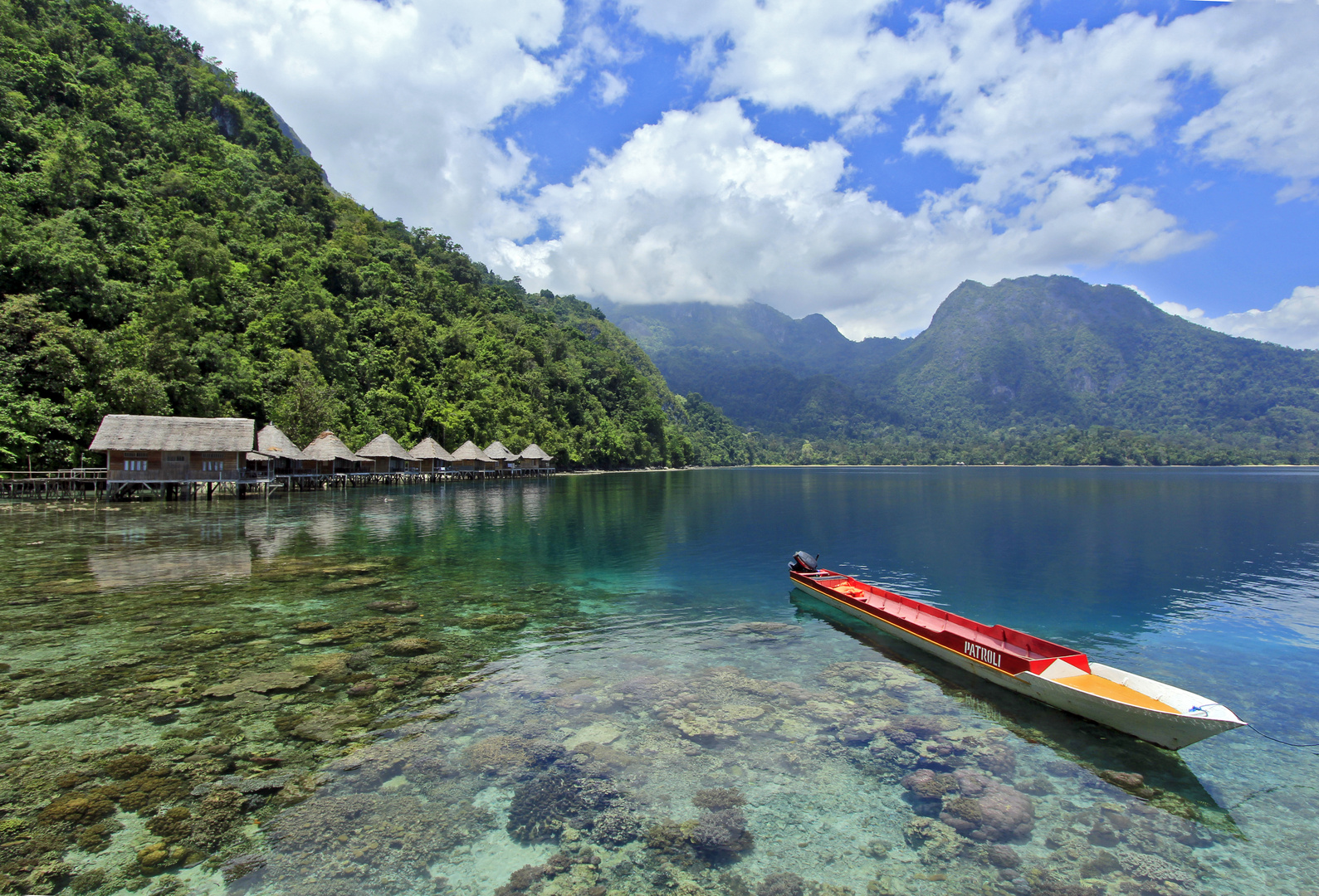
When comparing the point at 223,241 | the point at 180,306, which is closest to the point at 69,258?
the point at 180,306

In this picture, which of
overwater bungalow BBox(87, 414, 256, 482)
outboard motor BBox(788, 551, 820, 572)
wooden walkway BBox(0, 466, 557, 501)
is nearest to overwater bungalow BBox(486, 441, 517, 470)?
wooden walkway BBox(0, 466, 557, 501)

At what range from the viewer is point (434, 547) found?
21281 mm

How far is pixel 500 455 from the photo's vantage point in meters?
64.1

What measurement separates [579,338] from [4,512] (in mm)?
82966

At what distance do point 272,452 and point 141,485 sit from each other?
7.24 metres

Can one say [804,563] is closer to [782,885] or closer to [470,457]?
[782,885]

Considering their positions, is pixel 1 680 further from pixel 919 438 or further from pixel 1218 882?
pixel 919 438

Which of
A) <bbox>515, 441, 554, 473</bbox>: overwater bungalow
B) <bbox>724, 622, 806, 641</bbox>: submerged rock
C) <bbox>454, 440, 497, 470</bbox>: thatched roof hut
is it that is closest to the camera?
<bbox>724, 622, 806, 641</bbox>: submerged rock

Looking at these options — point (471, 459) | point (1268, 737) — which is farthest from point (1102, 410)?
point (1268, 737)

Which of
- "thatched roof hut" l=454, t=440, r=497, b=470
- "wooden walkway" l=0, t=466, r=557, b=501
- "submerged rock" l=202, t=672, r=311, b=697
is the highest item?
"thatched roof hut" l=454, t=440, r=497, b=470

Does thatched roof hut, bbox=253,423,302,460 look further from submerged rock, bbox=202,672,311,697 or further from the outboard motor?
the outboard motor

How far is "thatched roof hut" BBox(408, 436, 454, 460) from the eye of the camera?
55656 millimetres

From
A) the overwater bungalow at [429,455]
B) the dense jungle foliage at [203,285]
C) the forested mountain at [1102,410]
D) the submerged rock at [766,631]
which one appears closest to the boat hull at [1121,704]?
the submerged rock at [766,631]

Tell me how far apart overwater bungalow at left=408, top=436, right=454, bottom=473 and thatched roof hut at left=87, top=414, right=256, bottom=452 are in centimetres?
1968
